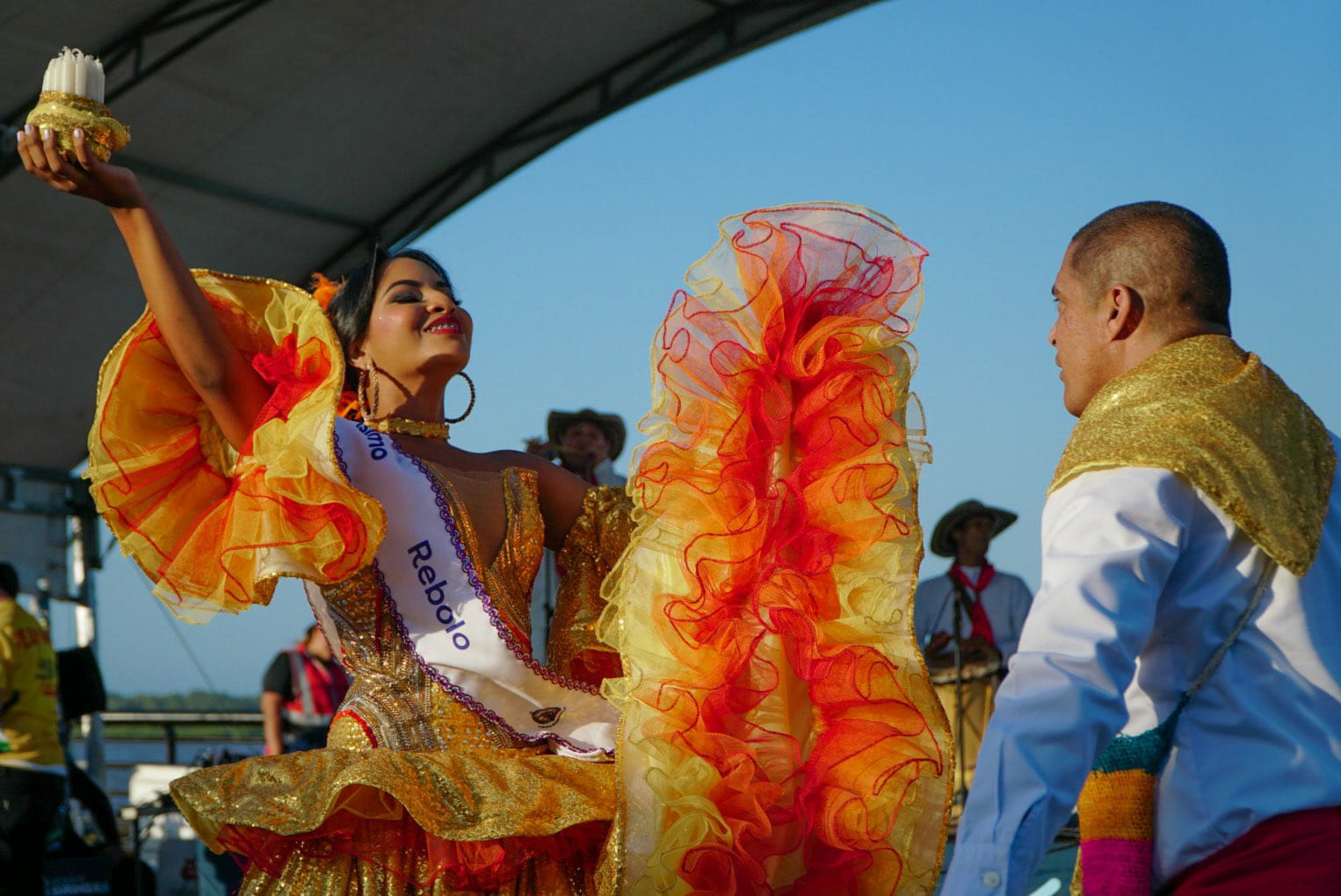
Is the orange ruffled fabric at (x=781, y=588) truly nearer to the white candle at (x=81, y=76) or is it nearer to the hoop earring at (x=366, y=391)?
the hoop earring at (x=366, y=391)

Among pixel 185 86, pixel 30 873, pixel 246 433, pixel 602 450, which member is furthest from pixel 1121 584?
pixel 185 86

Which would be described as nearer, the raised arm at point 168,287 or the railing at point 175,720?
the raised arm at point 168,287

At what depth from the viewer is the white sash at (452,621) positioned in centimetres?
227

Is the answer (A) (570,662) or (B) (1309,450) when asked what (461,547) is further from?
(B) (1309,450)

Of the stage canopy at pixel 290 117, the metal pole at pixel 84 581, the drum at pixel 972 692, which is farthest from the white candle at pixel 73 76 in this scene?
the metal pole at pixel 84 581

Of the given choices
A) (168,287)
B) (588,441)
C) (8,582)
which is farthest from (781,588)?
(8,582)

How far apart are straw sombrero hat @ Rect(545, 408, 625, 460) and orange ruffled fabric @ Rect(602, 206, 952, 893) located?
3609 mm

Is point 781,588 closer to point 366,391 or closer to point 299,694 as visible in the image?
point 366,391

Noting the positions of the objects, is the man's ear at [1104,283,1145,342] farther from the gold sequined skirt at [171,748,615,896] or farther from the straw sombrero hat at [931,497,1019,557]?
the straw sombrero hat at [931,497,1019,557]

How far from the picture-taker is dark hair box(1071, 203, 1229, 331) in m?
1.71

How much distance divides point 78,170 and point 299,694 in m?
4.73

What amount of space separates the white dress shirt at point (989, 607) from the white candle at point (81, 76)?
17.5 ft

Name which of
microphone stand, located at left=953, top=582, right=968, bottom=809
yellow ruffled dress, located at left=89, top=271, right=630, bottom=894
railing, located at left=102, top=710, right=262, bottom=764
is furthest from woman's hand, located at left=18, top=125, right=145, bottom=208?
railing, located at left=102, top=710, right=262, bottom=764

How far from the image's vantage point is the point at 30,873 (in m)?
5.57
